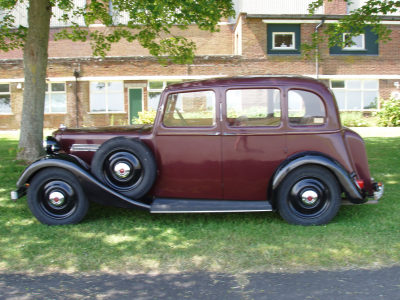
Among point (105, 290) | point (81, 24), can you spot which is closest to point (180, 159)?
point (105, 290)

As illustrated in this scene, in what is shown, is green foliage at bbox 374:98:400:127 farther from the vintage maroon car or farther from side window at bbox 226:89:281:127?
side window at bbox 226:89:281:127

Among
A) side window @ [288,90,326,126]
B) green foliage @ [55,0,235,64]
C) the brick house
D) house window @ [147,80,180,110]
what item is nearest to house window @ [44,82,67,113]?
the brick house

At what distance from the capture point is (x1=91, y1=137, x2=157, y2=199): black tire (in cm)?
472

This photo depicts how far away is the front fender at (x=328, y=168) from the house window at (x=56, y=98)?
20070mm

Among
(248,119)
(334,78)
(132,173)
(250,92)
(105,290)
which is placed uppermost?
(334,78)

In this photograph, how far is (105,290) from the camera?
3.22m

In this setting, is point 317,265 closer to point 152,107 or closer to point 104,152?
point 104,152

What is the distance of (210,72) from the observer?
71.3ft

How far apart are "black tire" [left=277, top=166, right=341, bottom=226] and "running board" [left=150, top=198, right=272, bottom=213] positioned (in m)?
0.27

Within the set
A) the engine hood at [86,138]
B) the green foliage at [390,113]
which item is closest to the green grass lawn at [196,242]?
the engine hood at [86,138]

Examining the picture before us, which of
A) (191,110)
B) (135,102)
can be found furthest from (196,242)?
(135,102)

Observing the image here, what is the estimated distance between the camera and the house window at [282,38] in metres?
22.1

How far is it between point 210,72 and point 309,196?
17.8m

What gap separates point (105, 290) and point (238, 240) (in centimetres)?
167
